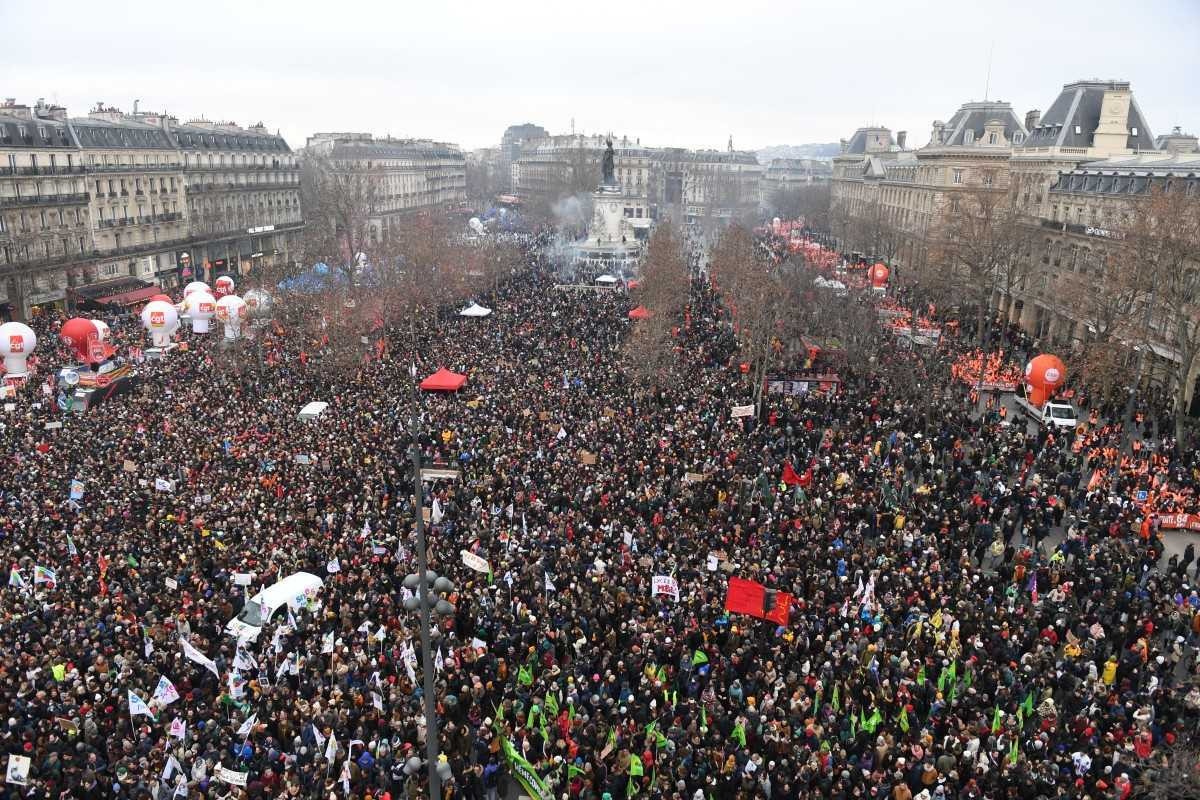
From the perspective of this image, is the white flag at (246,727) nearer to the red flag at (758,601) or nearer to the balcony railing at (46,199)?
the red flag at (758,601)

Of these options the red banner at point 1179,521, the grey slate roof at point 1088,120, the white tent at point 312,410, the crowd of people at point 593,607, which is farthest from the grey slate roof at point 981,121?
the white tent at point 312,410

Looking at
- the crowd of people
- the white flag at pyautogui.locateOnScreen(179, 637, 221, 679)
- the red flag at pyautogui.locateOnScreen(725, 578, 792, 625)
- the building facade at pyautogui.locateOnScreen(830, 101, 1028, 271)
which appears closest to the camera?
the crowd of people

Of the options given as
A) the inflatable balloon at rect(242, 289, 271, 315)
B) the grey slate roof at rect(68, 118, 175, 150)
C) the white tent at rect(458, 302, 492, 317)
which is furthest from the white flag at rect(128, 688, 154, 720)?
the grey slate roof at rect(68, 118, 175, 150)

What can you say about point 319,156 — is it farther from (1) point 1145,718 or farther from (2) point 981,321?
(1) point 1145,718

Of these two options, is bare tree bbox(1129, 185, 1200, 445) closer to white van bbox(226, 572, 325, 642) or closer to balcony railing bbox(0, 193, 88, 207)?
white van bbox(226, 572, 325, 642)

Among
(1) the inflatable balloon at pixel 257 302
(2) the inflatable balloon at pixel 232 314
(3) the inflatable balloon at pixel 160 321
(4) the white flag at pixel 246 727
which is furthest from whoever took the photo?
(3) the inflatable balloon at pixel 160 321

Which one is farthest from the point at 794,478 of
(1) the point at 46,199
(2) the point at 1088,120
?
(1) the point at 46,199

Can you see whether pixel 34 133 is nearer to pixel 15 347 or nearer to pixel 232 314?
pixel 232 314
